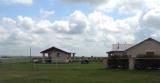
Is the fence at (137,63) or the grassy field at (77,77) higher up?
the fence at (137,63)

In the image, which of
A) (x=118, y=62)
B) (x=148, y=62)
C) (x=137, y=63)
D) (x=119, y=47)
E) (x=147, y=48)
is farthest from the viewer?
(x=119, y=47)

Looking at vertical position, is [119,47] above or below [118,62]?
above

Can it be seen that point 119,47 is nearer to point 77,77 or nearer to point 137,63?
point 137,63

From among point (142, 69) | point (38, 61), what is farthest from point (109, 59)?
point (38, 61)

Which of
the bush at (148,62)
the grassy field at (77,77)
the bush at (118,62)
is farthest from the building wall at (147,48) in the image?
the grassy field at (77,77)

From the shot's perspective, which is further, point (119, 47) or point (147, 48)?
point (119, 47)

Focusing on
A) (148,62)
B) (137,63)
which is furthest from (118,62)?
(148,62)

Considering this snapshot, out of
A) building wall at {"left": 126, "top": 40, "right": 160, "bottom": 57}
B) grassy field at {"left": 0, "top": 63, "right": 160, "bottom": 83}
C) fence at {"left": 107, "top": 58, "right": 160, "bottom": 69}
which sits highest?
building wall at {"left": 126, "top": 40, "right": 160, "bottom": 57}

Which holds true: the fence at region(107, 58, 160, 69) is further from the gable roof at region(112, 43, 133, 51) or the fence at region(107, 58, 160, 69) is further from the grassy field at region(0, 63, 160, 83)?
the gable roof at region(112, 43, 133, 51)

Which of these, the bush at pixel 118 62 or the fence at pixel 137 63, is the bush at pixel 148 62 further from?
the bush at pixel 118 62

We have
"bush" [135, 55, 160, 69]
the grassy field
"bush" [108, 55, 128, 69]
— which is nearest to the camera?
the grassy field

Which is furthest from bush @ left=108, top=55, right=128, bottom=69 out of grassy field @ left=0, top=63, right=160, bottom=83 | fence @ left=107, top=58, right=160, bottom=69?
grassy field @ left=0, top=63, right=160, bottom=83

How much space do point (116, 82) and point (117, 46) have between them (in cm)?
4591

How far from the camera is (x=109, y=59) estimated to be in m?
47.8
